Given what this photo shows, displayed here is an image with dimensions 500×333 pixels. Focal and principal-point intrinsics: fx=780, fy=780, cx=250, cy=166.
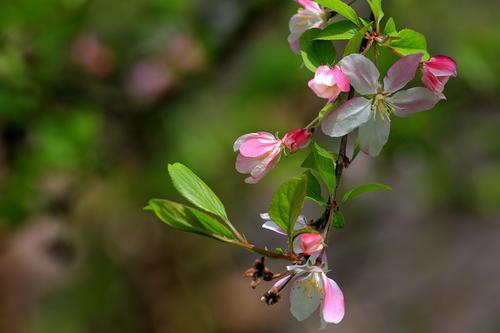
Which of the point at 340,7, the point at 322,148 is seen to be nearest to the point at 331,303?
the point at 322,148

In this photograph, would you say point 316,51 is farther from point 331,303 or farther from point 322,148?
point 331,303

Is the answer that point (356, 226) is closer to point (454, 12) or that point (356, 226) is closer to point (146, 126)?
point (454, 12)

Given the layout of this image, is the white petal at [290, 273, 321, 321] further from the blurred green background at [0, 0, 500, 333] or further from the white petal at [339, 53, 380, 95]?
the blurred green background at [0, 0, 500, 333]

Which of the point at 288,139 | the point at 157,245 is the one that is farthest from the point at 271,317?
the point at 288,139

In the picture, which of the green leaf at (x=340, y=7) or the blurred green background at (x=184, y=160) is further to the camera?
the blurred green background at (x=184, y=160)

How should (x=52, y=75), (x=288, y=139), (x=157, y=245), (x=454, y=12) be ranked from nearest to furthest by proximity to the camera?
1. (x=288, y=139)
2. (x=52, y=75)
3. (x=454, y=12)
4. (x=157, y=245)

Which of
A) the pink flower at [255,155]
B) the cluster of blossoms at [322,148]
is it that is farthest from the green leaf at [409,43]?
the pink flower at [255,155]

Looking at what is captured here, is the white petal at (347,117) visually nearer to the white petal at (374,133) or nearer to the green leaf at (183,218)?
the white petal at (374,133)
